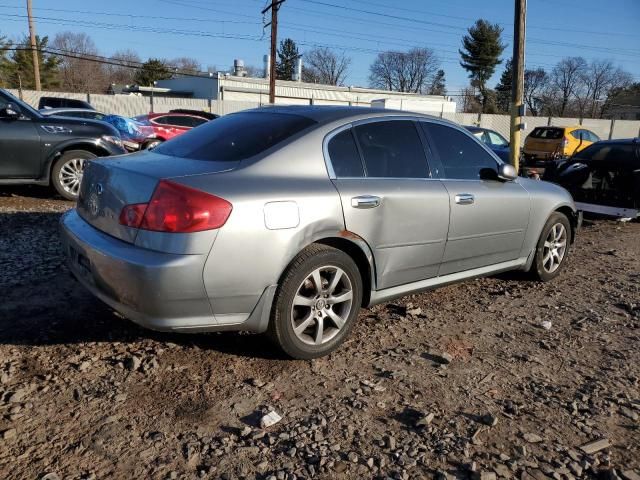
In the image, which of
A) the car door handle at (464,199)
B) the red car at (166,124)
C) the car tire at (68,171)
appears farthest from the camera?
the red car at (166,124)

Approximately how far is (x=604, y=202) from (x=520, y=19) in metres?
6.78

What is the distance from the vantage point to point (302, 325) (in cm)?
317

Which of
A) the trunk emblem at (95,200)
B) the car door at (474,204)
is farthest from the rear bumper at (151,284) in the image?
the car door at (474,204)

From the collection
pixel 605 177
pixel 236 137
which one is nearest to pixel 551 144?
pixel 605 177

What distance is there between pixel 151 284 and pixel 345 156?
1.47 metres

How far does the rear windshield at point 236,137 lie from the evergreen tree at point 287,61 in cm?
7395

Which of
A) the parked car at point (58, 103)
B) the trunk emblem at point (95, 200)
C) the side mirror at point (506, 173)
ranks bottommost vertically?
the trunk emblem at point (95, 200)

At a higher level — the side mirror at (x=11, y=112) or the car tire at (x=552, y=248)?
the side mirror at (x=11, y=112)

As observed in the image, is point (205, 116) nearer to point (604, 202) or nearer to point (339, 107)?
point (604, 202)

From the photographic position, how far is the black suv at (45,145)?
7027 millimetres

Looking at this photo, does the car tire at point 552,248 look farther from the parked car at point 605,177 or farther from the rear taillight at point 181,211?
the rear taillight at point 181,211

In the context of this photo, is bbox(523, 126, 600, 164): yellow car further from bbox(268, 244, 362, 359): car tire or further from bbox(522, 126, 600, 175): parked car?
bbox(268, 244, 362, 359): car tire

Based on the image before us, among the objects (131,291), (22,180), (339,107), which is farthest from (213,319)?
(22,180)

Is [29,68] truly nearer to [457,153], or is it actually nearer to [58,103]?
[58,103]
